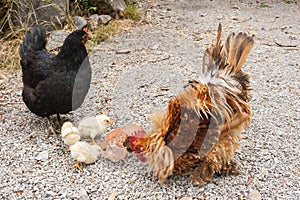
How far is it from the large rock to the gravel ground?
697 millimetres

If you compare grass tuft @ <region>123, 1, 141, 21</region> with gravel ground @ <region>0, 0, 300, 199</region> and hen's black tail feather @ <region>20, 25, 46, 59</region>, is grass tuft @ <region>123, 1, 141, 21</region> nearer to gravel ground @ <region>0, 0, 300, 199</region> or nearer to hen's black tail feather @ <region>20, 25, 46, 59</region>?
gravel ground @ <region>0, 0, 300, 199</region>

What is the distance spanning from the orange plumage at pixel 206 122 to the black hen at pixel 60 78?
76 centimetres

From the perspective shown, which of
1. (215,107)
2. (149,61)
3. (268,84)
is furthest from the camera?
(149,61)

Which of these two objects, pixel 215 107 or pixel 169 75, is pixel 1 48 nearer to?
pixel 169 75

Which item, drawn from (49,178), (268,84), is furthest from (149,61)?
(49,178)

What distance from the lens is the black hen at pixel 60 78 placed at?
2.78 meters

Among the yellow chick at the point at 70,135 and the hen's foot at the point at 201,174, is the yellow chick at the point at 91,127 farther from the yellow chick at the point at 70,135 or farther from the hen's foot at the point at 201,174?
the hen's foot at the point at 201,174

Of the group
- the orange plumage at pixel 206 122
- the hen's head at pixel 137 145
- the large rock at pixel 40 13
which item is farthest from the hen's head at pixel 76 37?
the large rock at pixel 40 13

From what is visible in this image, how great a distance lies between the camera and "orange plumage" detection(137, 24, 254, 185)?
218 cm

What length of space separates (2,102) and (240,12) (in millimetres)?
3895

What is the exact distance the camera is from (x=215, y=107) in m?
2.15

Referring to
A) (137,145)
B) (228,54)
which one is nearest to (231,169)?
(137,145)

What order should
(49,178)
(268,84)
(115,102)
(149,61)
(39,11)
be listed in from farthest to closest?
(39,11) → (149,61) → (268,84) → (115,102) → (49,178)

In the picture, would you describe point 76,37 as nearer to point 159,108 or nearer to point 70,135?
point 70,135
